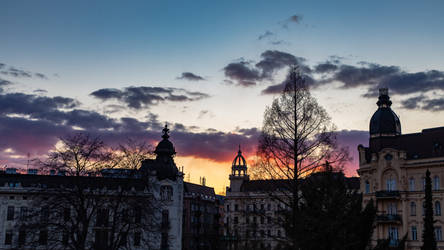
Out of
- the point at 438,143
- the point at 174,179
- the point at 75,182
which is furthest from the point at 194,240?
the point at 75,182

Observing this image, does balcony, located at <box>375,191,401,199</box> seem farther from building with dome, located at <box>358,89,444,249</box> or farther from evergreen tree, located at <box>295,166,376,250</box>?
evergreen tree, located at <box>295,166,376,250</box>

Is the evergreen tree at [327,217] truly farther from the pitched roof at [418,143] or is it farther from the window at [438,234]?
the pitched roof at [418,143]

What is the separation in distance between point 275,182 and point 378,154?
47.4 meters

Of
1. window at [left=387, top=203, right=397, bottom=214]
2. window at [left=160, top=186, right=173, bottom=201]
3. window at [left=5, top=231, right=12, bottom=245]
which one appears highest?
window at [left=160, top=186, right=173, bottom=201]

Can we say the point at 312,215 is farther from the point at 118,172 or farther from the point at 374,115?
the point at 374,115

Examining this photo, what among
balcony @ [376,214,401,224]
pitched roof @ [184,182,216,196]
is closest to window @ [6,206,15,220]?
pitched roof @ [184,182,216,196]

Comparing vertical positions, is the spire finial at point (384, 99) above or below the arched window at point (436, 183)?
above

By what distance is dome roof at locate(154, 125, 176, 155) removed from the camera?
278 feet

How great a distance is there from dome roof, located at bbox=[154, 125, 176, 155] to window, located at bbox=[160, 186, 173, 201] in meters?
6.00

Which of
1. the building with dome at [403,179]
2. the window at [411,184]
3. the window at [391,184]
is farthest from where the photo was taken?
the window at [391,184]

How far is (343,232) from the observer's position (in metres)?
24.2

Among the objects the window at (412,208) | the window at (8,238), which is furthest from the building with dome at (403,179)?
the window at (8,238)

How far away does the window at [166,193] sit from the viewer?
271ft

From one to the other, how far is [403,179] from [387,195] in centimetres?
327
